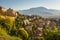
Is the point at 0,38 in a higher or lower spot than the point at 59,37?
higher

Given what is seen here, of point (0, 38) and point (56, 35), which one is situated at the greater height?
point (0, 38)

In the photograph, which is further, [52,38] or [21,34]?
[21,34]

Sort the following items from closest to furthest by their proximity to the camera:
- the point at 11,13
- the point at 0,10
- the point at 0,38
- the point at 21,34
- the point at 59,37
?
1. the point at 0,38
2. the point at 59,37
3. the point at 21,34
4. the point at 0,10
5. the point at 11,13

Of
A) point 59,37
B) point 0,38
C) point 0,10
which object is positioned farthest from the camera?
point 0,10

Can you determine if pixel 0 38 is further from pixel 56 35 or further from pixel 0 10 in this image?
pixel 0 10

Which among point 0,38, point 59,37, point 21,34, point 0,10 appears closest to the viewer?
point 0,38

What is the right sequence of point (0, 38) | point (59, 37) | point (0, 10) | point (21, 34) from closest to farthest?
point (0, 38) → point (59, 37) → point (21, 34) → point (0, 10)

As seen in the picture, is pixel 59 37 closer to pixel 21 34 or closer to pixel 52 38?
pixel 52 38

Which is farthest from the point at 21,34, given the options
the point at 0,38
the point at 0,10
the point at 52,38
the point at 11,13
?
the point at 11,13

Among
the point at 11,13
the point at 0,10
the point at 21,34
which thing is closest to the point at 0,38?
the point at 21,34
